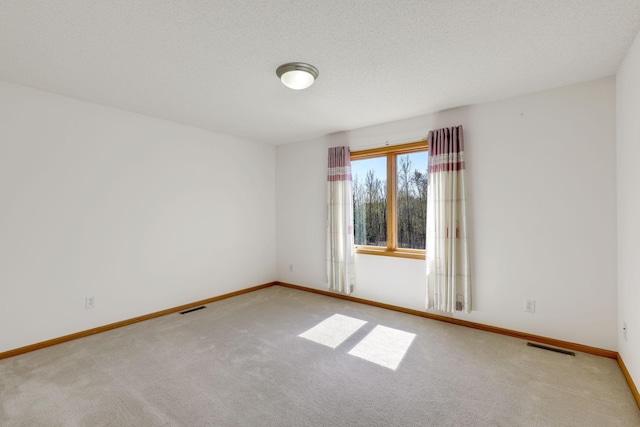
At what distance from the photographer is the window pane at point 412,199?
3.75 metres

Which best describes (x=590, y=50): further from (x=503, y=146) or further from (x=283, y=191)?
(x=283, y=191)

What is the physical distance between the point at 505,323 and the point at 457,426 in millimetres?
1718

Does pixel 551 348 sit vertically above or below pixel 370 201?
below

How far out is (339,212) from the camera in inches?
168

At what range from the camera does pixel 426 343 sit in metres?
2.87

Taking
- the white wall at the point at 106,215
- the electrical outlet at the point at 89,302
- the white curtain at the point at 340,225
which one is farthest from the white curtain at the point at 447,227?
the electrical outlet at the point at 89,302

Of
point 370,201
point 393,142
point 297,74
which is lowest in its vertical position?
point 370,201

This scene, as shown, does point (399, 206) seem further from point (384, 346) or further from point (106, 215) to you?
point (106, 215)

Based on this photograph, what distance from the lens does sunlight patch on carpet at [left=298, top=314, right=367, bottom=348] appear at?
2961mm

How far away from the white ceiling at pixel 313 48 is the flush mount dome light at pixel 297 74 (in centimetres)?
7

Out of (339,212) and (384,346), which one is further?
(339,212)

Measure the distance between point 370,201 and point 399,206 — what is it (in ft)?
1.49

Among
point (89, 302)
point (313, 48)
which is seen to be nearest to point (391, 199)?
point (313, 48)

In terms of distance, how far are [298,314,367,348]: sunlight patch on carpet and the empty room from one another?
0.13 feet
